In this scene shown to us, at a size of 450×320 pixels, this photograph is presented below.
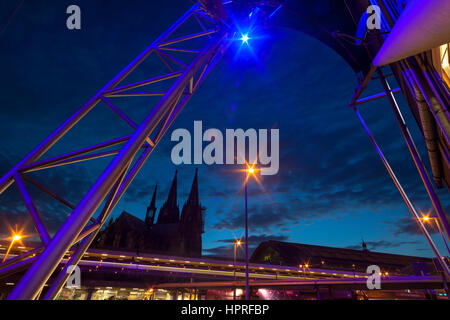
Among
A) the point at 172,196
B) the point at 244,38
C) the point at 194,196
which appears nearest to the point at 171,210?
the point at 172,196

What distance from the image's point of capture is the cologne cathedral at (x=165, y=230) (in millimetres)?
60503

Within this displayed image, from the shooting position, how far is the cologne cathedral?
60.5 m

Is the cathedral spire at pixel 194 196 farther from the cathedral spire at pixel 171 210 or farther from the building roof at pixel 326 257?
the building roof at pixel 326 257

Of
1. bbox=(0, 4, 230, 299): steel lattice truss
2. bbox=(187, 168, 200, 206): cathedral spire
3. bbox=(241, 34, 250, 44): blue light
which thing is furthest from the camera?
bbox=(187, 168, 200, 206): cathedral spire

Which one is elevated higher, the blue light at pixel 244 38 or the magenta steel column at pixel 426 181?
the blue light at pixel 244 38

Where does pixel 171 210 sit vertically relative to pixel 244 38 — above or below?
below

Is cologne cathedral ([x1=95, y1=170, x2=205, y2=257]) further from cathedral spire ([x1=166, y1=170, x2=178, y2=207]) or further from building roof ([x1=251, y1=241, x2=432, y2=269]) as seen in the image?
building roof ([x1=251, y1=241, x2=432, y2=269])

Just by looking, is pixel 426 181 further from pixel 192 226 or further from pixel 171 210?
pixel 171 210

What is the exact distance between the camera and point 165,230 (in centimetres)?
7844

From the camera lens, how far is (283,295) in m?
30.3

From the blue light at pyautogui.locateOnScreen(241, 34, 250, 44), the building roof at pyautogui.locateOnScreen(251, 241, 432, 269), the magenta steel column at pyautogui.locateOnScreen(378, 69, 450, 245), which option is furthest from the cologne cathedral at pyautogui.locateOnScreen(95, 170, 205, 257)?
the magenta steel column at pyautogui.locateOnScreen(378, 69, 450, 245)

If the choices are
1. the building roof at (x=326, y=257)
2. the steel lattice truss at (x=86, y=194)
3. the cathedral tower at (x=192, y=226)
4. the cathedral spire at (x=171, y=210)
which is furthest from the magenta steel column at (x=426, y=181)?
the cathedral spire at (x=171, y=210)
